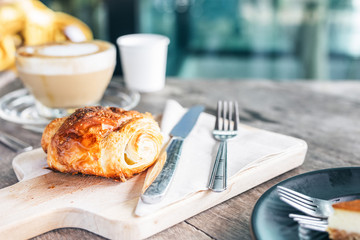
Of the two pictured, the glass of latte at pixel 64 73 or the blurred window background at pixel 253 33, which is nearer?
the glass of latte at pixel 64 73

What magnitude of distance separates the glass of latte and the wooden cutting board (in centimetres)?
36

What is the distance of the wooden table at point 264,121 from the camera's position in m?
0.57

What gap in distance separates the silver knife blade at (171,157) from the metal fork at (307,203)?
0.17 meters

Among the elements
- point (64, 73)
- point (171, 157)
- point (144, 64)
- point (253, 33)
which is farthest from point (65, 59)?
point (253, 33)

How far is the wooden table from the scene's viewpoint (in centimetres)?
→ 57

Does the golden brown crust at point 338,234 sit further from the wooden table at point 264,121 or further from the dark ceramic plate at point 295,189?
the wooden table at point 264,121

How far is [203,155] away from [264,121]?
366mm

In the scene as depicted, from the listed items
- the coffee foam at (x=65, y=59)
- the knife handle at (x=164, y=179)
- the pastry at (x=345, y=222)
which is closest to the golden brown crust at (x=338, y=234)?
the pastry at (x=345, y=222)

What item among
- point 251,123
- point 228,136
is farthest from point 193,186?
point 251,123

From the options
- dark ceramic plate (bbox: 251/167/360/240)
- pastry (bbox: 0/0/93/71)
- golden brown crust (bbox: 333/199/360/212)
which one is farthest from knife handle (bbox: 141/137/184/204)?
pastry (bbox: 0/0/93/71)

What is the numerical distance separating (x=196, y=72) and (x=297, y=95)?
2475 millimetres

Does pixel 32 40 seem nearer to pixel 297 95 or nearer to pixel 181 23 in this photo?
pixel 297 95

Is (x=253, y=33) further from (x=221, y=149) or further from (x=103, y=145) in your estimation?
(x=103, y=145)

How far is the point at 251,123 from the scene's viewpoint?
Result: 1.01 meters
